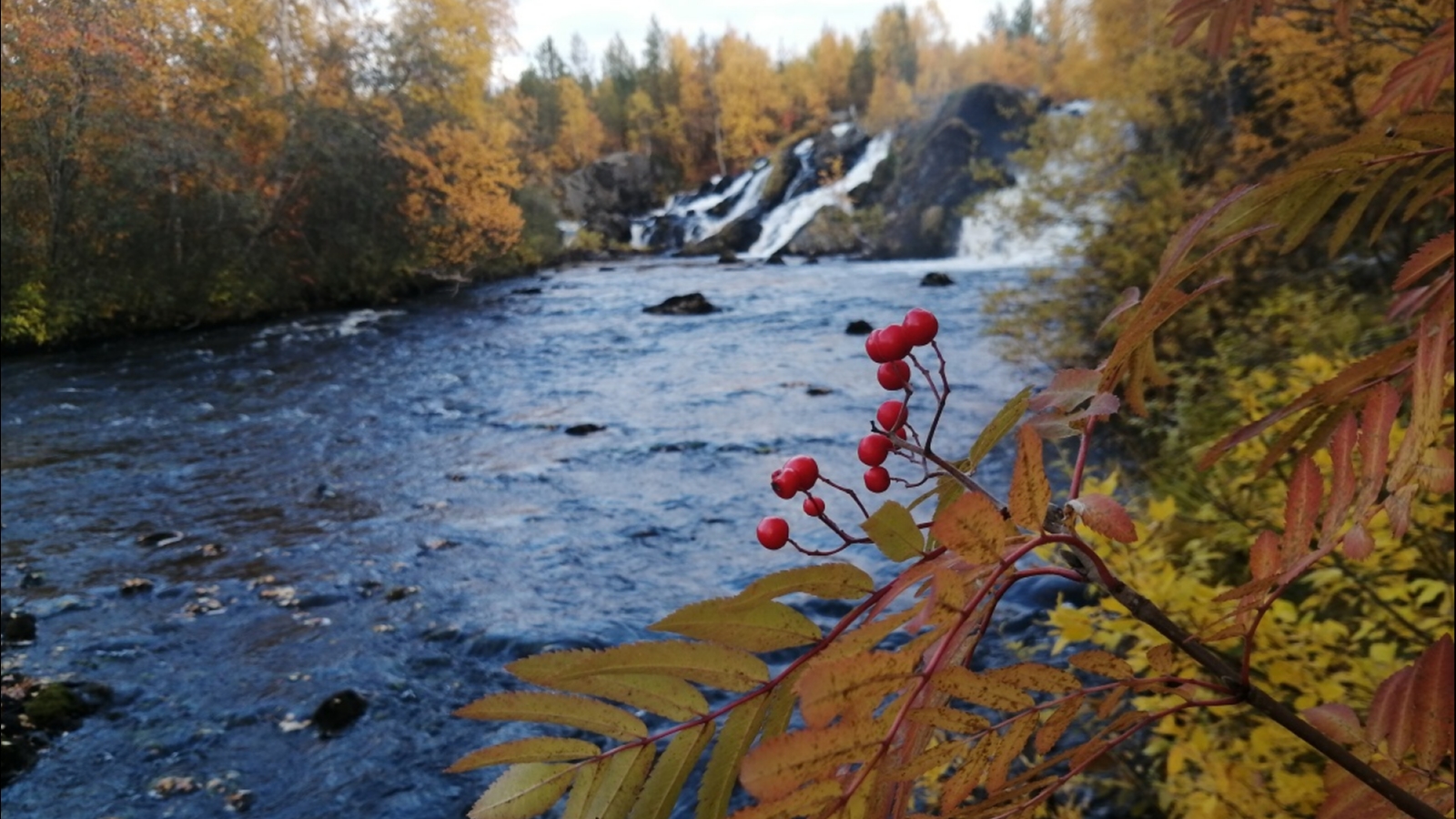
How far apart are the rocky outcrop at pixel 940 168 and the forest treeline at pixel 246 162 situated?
461 centimetres

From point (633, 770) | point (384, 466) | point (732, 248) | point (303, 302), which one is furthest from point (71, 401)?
point (732, 248)

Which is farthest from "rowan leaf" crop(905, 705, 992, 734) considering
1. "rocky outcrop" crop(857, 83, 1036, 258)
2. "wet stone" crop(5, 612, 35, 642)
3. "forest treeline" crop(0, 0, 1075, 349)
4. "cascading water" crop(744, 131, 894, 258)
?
"cascading water" crop(744, 131, 894, 258)

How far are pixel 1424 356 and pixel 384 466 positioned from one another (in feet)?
21.2

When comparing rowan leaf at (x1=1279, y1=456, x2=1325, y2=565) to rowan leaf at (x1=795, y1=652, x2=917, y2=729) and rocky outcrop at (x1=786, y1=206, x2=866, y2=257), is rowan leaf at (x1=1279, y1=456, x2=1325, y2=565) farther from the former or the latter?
rocky outcrop at (x1=786, y1=206, x2=866, y2=257)

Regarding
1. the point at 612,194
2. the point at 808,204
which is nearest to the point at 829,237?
the point at 808,204

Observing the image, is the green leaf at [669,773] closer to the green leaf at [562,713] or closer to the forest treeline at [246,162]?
the green leaf at [562,713]

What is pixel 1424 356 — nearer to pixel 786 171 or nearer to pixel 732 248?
pixel 732 248

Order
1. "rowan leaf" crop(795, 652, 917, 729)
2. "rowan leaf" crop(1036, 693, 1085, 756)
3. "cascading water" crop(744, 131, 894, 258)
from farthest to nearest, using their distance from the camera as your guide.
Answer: "cascading water" crop(744, 131, 894, 258), "rowan leaf" crop(1036, 693, 1085, 756), "rowan leaf" crop(795, 652, 917, 729)

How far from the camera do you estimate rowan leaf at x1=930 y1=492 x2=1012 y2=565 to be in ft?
1.05

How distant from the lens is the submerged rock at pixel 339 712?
324cm

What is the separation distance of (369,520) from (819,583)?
535cm

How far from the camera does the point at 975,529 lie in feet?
1.08

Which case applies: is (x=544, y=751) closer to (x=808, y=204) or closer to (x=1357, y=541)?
(x=1357, y=541)

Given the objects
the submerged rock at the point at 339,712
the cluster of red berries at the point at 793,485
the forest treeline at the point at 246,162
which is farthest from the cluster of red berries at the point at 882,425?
the forest treeline at the point at 246,162
